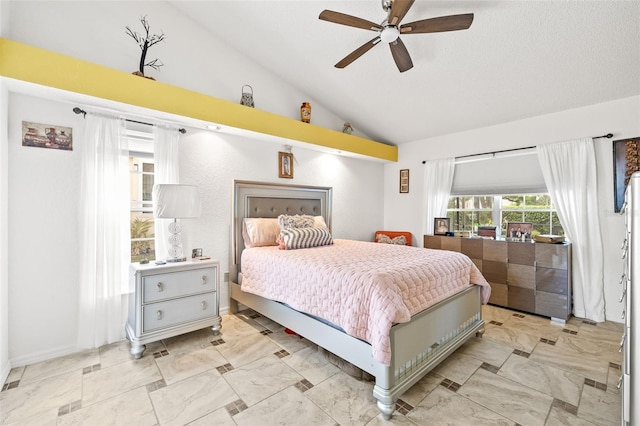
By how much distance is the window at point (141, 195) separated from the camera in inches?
111

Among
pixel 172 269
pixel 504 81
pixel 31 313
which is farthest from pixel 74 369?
pixel 504 81

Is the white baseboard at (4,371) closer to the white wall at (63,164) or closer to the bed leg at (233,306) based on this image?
the white wall at (63,164)

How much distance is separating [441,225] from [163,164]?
3789 mm

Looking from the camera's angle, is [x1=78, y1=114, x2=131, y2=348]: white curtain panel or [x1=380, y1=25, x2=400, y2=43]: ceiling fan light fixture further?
[x1=78, y1=114, x2=131, y2=348]: white curtain panel

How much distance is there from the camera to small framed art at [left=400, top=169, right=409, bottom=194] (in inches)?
193

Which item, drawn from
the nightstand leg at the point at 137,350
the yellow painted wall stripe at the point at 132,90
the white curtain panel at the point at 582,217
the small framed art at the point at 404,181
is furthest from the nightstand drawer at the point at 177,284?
the white curtain panel at the point at 582,217

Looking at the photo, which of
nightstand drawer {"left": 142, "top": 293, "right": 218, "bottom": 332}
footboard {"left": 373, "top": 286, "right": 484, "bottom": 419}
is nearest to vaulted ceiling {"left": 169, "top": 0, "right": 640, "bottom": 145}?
footboard {"left": 373, "top": 286, "right": 484, "bottom": 419}

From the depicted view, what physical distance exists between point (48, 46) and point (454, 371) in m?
4.21

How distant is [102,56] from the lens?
256 centimetres

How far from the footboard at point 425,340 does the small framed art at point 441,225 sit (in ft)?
5.28

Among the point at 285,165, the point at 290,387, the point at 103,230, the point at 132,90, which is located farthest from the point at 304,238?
the point at 132,90

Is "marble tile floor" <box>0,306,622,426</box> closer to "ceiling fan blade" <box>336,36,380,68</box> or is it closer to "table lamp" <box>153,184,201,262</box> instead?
"table lamp" <box>153,184,201,262</box>

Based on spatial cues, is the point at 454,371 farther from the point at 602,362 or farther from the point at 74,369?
the point at 74,369

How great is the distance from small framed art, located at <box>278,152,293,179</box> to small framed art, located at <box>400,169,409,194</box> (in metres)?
2.15
